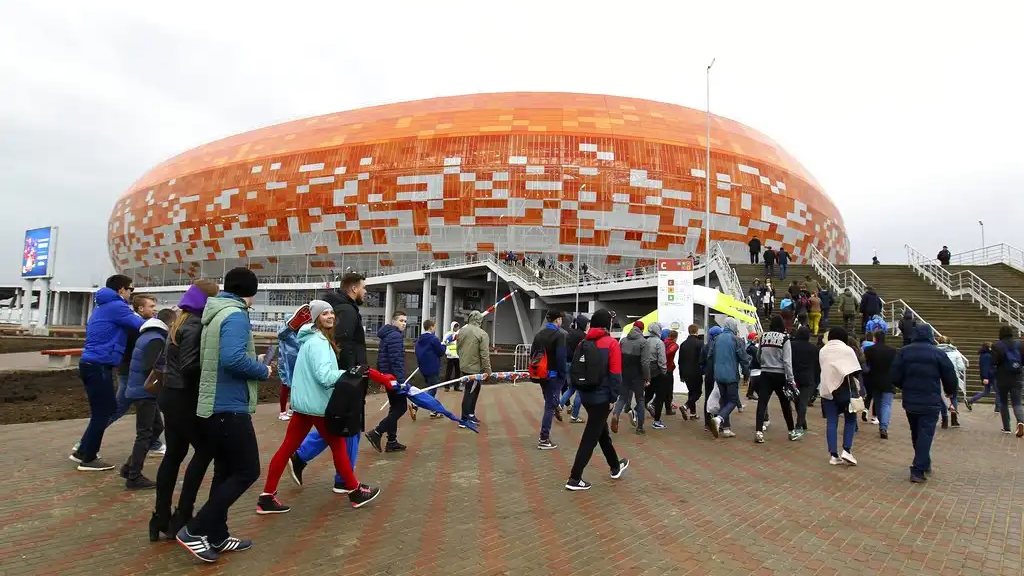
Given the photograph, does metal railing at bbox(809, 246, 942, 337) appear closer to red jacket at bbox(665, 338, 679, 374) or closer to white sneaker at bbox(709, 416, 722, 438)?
red jacket at bbox(665, 338, 679, 374)

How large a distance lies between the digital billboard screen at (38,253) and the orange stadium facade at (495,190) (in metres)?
17.2

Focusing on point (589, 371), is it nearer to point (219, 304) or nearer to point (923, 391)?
point (219, 304)

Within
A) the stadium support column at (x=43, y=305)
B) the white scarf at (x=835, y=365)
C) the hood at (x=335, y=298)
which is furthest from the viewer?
the stadium support column at (x=43, y=305)

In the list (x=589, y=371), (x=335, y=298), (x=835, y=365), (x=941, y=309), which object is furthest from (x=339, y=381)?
(x=941, y=309)

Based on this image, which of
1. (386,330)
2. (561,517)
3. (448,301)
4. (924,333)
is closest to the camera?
(561,517)

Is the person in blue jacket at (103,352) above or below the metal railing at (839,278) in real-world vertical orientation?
below

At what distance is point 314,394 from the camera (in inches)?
167

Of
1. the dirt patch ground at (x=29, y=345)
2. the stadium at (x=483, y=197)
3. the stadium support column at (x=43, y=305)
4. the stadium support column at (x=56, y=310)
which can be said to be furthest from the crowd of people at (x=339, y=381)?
the stadium support column at (x=56, y=310)

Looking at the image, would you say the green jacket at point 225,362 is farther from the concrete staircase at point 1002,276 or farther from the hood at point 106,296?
the concrete staircase at point 1002,276

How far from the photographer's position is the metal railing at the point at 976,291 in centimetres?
1658

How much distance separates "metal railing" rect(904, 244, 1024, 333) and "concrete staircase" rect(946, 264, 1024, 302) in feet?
1.59

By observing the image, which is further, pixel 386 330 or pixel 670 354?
pixel 670 354

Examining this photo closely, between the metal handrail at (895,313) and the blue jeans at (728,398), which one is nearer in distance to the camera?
the blue jeans at (728,398)

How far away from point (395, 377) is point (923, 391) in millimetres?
5694
